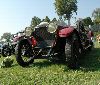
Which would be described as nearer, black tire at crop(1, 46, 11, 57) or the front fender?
the front fender

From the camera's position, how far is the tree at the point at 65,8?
148 ft

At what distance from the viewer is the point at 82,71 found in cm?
839

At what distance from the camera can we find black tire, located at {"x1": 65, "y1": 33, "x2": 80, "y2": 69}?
8602 millimetres

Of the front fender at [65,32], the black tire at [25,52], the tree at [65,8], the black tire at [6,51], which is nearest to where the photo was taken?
the front fender at [65,32]

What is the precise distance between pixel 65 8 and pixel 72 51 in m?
37.8

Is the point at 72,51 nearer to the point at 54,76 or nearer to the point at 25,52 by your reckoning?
the point at 54,76

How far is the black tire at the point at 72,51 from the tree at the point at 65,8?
35.5 metres

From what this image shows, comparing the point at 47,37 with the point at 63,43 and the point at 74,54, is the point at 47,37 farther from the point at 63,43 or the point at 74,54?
the point at 74,54

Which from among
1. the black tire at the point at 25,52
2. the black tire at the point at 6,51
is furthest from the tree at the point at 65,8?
the black tire at the point at 25,52

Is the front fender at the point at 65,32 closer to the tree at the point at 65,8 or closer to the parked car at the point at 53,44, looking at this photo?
the parked car at the point at 53,44

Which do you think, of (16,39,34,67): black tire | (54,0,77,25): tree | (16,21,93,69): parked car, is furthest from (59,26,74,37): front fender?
(54,0,77,25): tree

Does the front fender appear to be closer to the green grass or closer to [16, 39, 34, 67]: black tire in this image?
the green grass

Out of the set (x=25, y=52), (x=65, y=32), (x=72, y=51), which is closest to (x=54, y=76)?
(x=72, y=51)

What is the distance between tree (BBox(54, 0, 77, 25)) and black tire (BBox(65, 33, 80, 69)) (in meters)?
35.5
